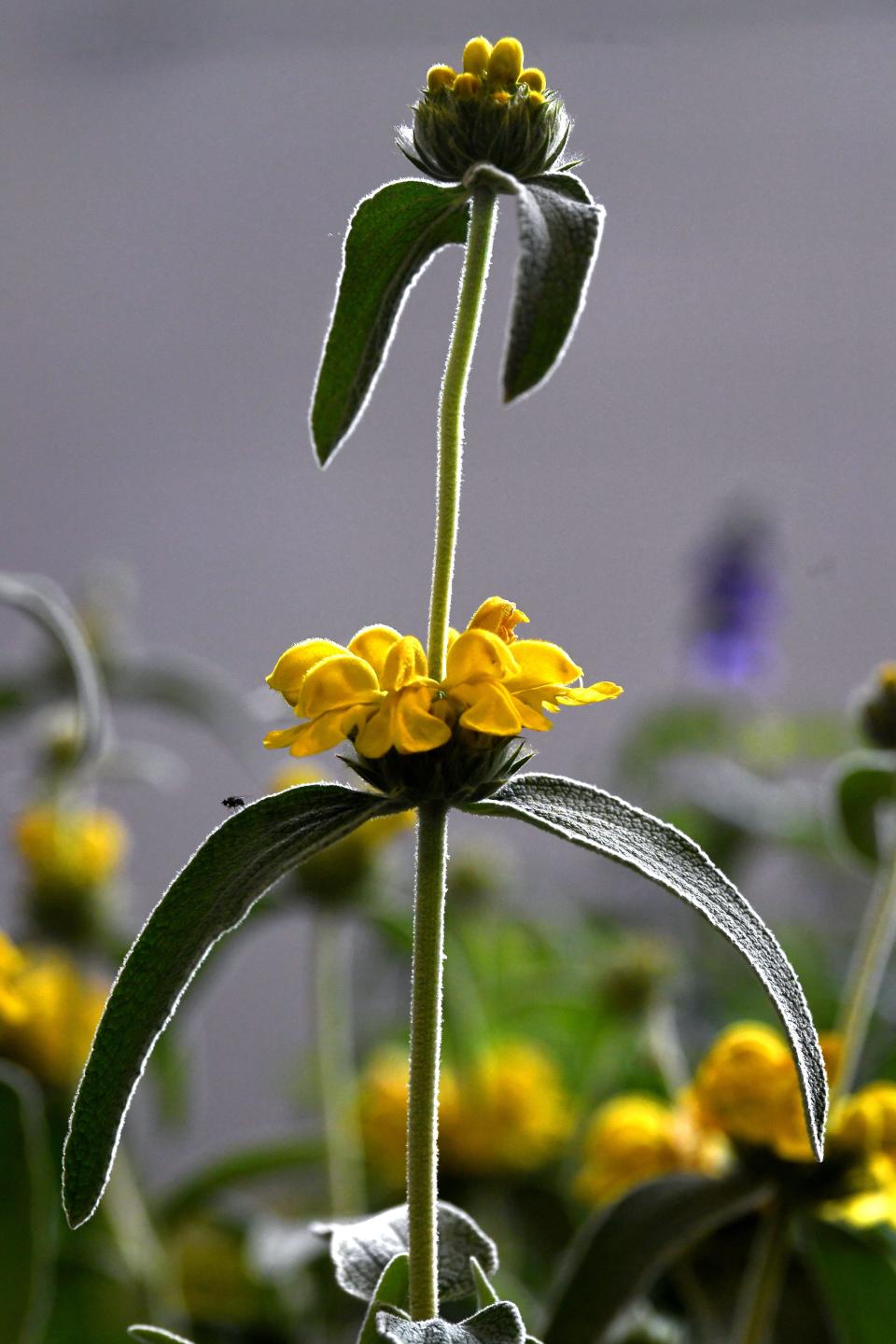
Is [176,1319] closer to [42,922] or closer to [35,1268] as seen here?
[35,1268]

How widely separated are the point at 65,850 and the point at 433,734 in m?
0.52

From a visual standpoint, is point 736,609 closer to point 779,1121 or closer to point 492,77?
point 779,1121

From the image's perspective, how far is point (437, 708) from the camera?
0.88 ft

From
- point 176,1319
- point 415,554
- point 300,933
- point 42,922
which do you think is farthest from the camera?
point 300,933

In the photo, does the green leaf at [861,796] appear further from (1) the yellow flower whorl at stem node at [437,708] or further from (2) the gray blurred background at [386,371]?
(2) the gray blurred background at [386,371]

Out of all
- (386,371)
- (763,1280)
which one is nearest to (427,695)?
(763,1280)

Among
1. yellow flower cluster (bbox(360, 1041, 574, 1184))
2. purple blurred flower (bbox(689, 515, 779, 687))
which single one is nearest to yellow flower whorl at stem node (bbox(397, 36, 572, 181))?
yellow flower cluster (bbox(360, 1041, 574, 1184))

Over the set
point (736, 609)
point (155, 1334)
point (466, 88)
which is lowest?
point (155, 1334)

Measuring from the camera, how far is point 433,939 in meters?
0.27

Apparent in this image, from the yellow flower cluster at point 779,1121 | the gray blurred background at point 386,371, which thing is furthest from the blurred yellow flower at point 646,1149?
the gray blurred background at point 386,371

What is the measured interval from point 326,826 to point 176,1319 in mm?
416

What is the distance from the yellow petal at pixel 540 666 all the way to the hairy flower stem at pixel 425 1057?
0.09 feet

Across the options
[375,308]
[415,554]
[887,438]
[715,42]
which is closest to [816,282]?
[887,438]

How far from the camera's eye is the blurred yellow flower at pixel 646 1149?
44 centimetres
